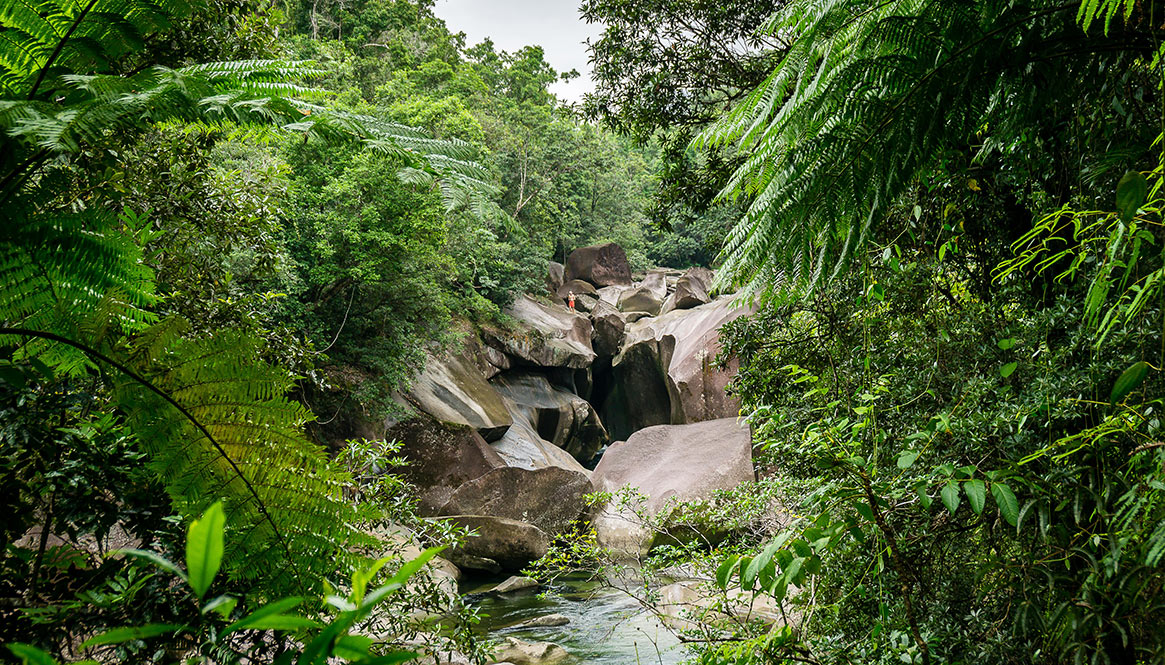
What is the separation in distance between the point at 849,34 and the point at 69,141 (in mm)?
1408

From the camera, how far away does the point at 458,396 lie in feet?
44.5

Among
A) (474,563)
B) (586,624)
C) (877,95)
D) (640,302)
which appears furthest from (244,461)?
(640,302)

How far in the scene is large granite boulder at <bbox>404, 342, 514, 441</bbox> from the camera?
488 inches

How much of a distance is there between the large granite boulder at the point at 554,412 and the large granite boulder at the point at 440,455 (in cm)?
418

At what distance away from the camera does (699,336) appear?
1380 centimetres

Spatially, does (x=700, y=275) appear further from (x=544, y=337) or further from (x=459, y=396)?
(x=459, y=396)

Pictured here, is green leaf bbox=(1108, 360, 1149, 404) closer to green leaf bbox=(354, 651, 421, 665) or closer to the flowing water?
green leaf bbox=(354, 651, 421, 665)

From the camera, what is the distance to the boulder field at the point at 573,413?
9.76 m

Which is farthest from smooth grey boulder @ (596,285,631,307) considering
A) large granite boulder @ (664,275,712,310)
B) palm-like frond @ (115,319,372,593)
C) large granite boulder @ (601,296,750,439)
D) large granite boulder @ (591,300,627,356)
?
palm-like frond @ (115,319,372,593)

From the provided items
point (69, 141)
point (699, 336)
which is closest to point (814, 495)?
point (69, 141)

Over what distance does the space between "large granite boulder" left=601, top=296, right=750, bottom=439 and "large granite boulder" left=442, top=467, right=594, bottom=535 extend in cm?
308

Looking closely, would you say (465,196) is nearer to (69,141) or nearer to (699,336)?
(69,141)

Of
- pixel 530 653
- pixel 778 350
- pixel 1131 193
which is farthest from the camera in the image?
pixel 530 653

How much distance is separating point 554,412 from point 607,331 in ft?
12.4
